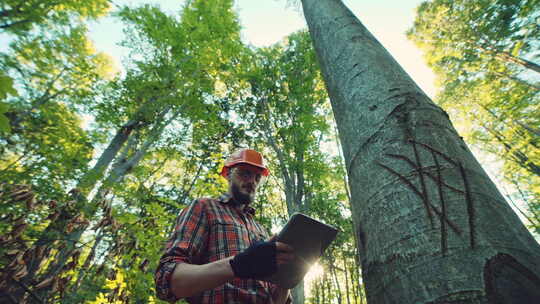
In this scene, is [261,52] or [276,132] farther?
[261,52]

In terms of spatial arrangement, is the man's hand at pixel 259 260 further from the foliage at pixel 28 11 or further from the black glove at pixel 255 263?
the foliage at pixel 28 11

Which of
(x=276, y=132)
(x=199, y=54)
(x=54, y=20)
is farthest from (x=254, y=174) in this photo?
(x=54, y=20)

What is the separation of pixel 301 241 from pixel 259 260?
0.26 metres

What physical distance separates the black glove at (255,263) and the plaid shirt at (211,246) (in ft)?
1.01

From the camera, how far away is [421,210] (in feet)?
1.77

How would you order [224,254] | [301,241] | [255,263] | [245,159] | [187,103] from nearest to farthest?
[255,263] → [301,241] → [224,254] → [245,159] → [187,103]

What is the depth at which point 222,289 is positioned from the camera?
1.36m

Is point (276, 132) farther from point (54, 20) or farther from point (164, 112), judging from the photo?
point (54, 20)

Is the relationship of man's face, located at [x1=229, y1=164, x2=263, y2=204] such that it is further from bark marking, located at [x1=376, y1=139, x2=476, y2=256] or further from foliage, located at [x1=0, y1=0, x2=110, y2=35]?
foliage, located at [x1=0, y1=0, x2=110, y2=35]

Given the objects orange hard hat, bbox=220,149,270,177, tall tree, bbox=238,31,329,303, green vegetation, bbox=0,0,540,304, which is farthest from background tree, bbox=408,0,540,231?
orange hard hat, bbox=220,149,270,177

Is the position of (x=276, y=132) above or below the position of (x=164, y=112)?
below

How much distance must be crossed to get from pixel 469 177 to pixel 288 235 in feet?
2.80

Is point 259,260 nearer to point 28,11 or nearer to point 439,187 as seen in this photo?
point 439,187

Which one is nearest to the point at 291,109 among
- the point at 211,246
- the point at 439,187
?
the point at 211,246
